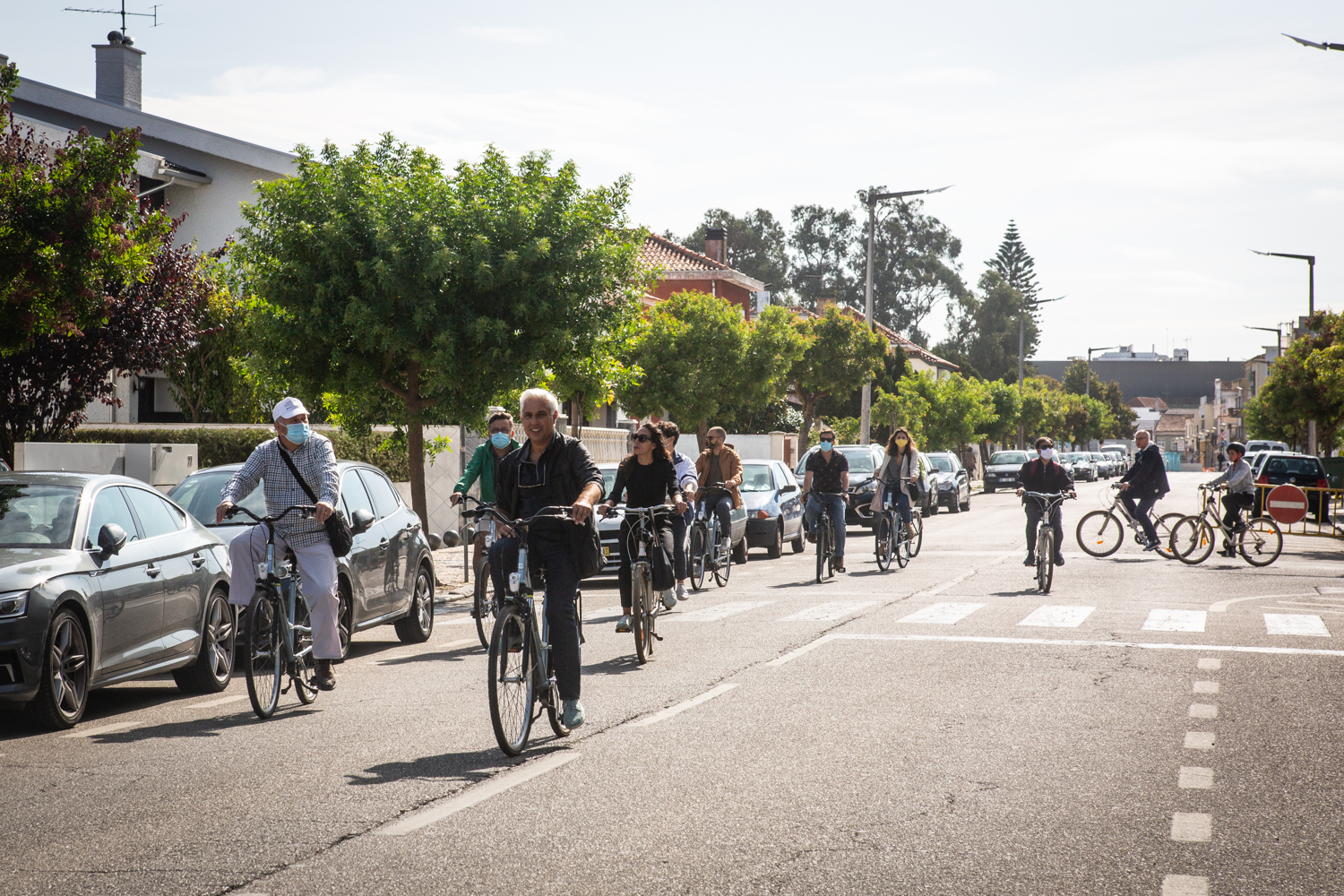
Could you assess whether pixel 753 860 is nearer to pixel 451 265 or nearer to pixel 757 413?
pixel 451 265

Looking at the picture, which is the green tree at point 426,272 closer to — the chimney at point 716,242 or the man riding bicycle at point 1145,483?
the man riding bicycle at point 1145,483

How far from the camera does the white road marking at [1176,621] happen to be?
12391 mm

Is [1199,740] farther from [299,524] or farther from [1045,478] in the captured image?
[1045,478]

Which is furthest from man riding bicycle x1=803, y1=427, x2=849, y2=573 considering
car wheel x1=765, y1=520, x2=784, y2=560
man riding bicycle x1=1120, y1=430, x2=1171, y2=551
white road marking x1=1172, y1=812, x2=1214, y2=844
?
white road marking x1=1172, y1=812, x2=1214, y2=844

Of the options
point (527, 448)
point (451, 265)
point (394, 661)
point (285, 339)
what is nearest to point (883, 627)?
point (394, 661)

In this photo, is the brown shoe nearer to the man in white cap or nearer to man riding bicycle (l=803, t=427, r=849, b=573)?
the man in white cap

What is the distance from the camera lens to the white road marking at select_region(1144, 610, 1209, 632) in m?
12.4

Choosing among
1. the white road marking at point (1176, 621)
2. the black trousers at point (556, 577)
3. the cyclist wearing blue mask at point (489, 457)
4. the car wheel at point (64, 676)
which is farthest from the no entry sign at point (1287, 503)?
the car wheel at point (64, 676)

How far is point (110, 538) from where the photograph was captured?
8.18 metres

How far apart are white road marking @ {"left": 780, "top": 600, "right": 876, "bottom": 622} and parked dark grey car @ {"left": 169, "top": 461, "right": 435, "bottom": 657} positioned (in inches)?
133

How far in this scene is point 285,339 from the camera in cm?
1647

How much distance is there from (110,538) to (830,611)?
292 inches

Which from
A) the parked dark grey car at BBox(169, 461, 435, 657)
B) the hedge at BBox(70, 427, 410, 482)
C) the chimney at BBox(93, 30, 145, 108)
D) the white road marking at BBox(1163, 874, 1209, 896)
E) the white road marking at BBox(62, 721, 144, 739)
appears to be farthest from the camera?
the chimney at BBox(93, 30, 145, 108)

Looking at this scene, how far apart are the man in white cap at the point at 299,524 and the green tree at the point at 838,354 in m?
38.0
